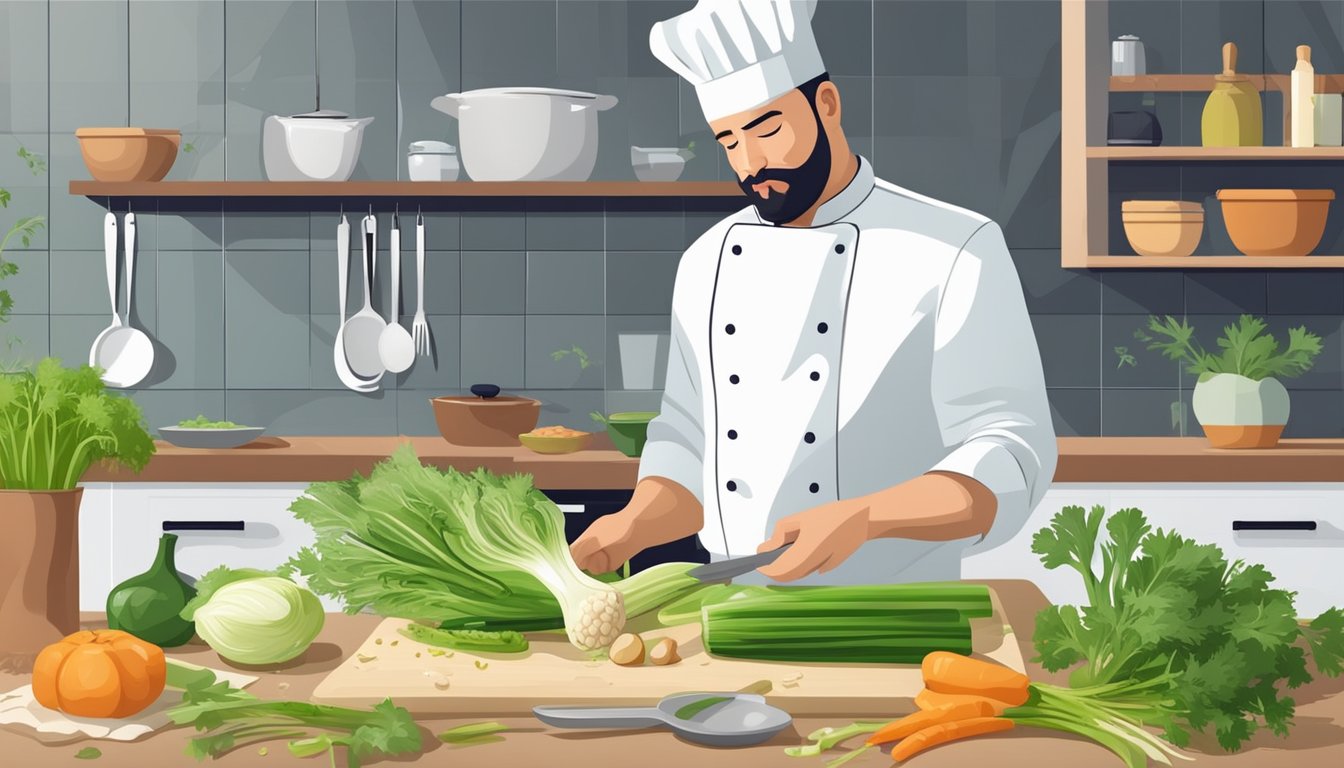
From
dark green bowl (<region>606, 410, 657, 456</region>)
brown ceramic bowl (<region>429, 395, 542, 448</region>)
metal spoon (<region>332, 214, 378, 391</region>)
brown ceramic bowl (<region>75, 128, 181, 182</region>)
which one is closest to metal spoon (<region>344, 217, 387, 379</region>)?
metal spoon (<region>332, 214, 378, 391</region>)

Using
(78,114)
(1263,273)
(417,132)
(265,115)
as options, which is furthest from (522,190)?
(1263,273)

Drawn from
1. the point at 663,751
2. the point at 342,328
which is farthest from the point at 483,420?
the point at 663,751

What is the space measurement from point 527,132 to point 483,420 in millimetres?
731

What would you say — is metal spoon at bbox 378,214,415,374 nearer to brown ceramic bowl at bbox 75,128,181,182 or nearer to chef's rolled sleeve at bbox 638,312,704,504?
brown ceramic bowl at bbox 75,128,181,182

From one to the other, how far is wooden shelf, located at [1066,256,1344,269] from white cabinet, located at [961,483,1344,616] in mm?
586

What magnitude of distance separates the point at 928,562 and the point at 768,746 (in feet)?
3.06

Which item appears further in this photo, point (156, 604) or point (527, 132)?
point (527, 132)

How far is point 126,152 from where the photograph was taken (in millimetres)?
3660

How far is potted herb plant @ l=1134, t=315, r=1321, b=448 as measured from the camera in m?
3.37

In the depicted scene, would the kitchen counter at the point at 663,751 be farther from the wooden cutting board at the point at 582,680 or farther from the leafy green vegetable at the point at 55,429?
the leafy green vegetable at the point at 55,429

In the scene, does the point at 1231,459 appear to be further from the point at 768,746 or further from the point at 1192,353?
the point at 768,746

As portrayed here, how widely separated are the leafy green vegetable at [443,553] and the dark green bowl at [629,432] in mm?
1470

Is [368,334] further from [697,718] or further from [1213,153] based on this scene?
[697,718]

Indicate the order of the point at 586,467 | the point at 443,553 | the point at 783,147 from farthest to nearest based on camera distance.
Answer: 1. the point at 586,467
2. the point at 783,147
3. the point at 443,553
